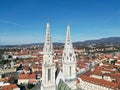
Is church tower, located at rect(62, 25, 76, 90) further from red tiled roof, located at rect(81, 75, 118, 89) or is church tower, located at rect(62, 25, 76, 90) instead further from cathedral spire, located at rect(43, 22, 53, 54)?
red tiled roof, located at rect(81, 75, 118, 89)

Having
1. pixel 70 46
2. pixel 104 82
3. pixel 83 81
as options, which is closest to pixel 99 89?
pixel 104 82

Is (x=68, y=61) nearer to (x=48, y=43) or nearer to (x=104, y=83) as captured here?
(x=48, y=43)

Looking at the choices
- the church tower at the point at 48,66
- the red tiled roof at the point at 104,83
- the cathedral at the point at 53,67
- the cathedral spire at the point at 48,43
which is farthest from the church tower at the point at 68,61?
the red tiled roof at the point at 104,83

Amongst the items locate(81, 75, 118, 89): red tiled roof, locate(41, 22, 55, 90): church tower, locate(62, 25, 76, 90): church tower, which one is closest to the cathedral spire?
locate(41, 22, 55, 90): church tower

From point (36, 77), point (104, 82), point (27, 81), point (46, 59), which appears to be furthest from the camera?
point (36, 77)

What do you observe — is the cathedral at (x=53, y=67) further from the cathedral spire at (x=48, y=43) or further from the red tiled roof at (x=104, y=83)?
the red tiled roof at (x=104, y=83)

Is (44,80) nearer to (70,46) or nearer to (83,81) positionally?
(70,46)

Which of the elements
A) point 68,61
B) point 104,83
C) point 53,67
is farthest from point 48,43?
point 104,83
